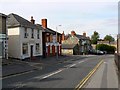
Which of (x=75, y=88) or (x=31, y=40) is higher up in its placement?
(x=31, y=40)

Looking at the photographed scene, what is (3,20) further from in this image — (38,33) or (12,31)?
(38,33)

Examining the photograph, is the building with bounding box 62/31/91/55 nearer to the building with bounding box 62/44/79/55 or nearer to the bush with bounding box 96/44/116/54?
the building with bounding box 62/44/79/55

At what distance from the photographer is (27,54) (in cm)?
5250

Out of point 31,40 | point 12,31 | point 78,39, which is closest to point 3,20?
point 12,31

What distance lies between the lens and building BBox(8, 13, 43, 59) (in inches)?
1970

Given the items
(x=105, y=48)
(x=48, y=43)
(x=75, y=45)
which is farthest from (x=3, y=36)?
(x=105, y=48)

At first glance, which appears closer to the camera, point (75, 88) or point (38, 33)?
point (75, 88)

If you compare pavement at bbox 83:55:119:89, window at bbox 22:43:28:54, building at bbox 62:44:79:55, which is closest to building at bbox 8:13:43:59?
window at bbox 22:43:28:54

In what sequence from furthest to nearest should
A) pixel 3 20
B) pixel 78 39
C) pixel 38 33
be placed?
pixel 78 39
pixel 38 33
pixel 3 20

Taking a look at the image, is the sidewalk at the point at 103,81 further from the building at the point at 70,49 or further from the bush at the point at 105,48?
the bush at the point at 105,48

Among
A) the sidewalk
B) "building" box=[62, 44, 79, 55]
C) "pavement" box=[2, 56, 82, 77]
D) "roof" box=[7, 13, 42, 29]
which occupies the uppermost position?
"roof" box=[7, 13, 42, 29]

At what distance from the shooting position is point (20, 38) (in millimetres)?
50094

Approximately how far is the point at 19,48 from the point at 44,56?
1205 centimetres

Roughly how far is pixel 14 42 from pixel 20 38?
4.69 feet
